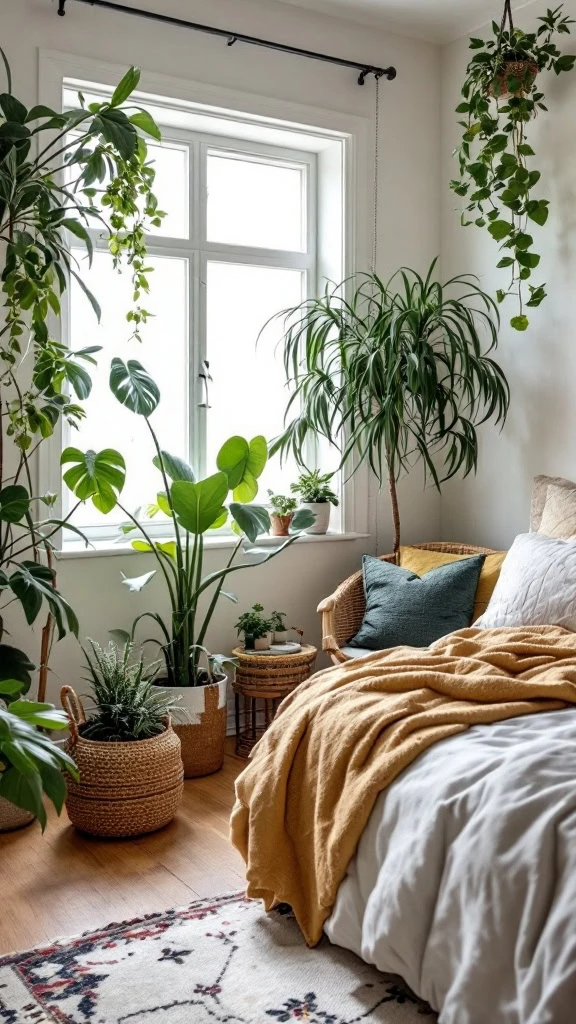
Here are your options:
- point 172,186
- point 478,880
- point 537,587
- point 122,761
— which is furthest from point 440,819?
point 172,186

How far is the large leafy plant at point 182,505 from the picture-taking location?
339cm

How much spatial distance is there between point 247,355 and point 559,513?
163 cm

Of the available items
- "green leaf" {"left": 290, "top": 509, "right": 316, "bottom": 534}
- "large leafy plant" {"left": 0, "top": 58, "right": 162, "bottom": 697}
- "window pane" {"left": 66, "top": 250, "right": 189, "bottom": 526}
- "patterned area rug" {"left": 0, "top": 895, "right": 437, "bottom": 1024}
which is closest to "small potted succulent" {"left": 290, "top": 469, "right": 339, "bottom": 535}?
"green leaf" {"left": 290, "top": 509, "right": 316, "bottom": 534}

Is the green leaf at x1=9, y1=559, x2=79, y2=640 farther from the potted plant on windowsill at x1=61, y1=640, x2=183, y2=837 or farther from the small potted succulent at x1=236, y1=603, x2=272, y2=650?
the small potted succulent at x1=236, y1=603, x2=272, y2=650

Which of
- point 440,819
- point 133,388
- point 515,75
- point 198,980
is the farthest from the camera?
point 515,75

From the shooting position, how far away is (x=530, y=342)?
13.5 feet

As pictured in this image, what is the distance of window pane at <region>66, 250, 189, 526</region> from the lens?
3.96 m

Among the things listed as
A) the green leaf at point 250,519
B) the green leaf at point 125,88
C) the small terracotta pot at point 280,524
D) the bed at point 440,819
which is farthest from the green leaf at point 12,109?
the small terracotta pot at point 280,524

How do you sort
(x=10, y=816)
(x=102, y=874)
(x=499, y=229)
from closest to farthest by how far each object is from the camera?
(x=102, y=874), (x=10, y=816), (x=499, y=229)

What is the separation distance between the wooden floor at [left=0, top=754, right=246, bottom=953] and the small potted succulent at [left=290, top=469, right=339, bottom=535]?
1404 mm

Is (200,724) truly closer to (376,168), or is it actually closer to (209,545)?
(209,545)

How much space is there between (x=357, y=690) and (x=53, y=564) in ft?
4.87

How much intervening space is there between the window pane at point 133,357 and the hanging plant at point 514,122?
1.26 metres

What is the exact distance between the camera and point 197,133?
4188 millimetres
